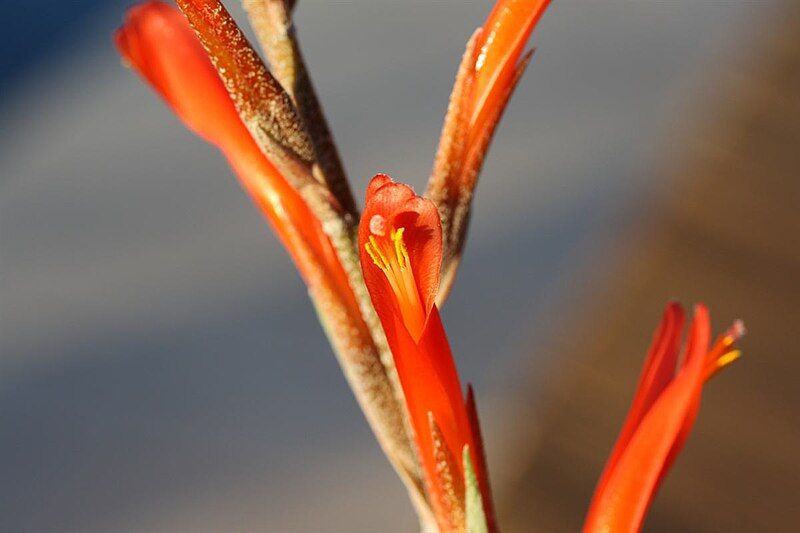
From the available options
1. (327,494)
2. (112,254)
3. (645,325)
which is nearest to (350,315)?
(645,325)

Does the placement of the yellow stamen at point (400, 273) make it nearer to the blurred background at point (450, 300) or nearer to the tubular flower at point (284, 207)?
the tubular flower at point (284, 207)

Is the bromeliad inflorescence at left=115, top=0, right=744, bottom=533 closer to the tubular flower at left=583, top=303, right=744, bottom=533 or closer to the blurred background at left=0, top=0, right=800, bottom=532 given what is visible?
the tubular flower at left=583, top=303, right=744, bottom=533

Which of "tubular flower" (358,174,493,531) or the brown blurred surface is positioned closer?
"tubular flower" (358,174,493,531)

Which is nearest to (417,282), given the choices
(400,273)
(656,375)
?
(400,273)

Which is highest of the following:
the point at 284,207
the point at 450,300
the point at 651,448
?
the point at 450,300

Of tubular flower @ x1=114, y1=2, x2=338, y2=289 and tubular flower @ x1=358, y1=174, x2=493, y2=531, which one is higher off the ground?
tubular flower @ x1=114, y1=2, x2=338, y2=289

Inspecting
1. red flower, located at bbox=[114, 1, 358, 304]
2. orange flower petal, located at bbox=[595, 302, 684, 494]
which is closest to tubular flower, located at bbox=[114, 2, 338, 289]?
red flower, located at bbox=[114, 1, 358, 304]

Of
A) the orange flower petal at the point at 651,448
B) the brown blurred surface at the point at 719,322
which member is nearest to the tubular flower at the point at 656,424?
the orange flower petal at the point at 651,448

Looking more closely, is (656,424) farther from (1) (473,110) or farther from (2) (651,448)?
(1) (473,110)
